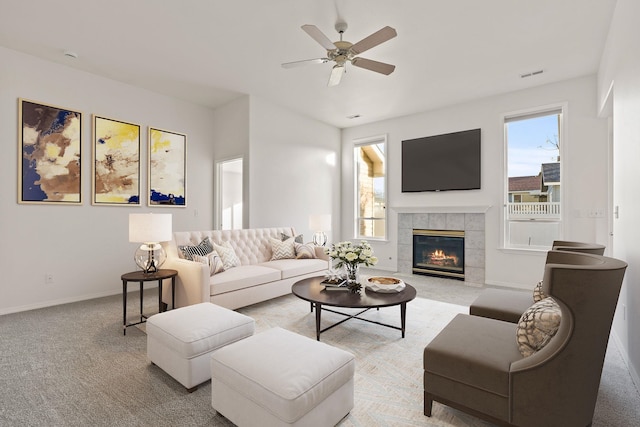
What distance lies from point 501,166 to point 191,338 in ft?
16.7

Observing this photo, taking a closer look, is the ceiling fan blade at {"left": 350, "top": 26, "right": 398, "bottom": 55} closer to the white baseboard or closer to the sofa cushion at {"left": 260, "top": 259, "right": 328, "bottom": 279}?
the sofa cushion at {"left": 260, "top": 259, "right": 328, "bottom": 279}

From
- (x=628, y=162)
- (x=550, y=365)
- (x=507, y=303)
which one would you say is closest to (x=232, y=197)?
(x=507, y=303)

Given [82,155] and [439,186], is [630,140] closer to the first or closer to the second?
[439,186]

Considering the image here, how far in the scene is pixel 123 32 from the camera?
10.6 ft

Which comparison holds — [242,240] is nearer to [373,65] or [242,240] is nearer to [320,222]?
[320,222]

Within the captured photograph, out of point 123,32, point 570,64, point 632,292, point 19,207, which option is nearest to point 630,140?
point 632,292

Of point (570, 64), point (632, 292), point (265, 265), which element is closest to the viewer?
point (632, 292)

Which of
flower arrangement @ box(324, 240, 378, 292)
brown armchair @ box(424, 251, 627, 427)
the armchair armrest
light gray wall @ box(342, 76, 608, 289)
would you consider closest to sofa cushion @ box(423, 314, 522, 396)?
brown armchair @ box(424, 251, 627, 427)

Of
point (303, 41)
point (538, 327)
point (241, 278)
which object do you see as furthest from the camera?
point (241, 278)

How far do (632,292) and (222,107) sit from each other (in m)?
5.89

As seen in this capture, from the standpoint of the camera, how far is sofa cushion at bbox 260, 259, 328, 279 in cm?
402

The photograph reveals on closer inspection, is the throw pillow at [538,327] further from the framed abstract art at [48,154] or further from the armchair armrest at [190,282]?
the framed abstract art at [48,154]

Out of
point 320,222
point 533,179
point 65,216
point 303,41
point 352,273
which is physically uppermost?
point 303,41

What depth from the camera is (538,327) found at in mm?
1448
